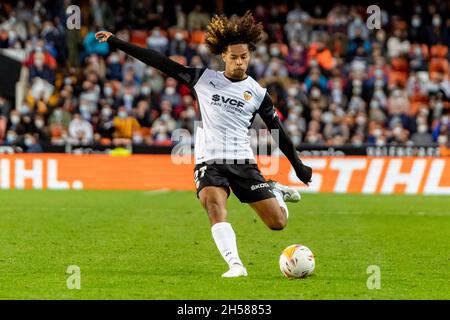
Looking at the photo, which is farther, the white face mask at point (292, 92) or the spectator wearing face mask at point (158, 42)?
the spectator wearing face mask at point (158, 42)

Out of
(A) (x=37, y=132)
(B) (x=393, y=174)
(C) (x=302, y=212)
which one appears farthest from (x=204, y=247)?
(A) (x=37, y=132)

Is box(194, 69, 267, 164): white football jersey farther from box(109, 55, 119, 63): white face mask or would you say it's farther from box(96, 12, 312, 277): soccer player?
box(109, 55, 119, 63): white face mask

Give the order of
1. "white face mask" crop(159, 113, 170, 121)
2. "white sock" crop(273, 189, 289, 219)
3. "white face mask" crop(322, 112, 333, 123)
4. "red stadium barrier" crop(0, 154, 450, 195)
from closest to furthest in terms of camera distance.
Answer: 1. "white sock" crop(273, 189, 289, 219)
2. "red stadium barrier" crop(0, 154, 450, 195)
3. "white face mask" crop(159, 113, 170, 121)
4. "white face mask" crop(322, 112, 333, 123)

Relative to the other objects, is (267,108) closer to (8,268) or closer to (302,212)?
Result: (8,268)

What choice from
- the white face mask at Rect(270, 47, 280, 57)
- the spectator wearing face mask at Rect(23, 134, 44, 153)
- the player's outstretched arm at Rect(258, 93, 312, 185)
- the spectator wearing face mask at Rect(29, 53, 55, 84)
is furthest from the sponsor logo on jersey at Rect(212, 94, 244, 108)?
the white face mask at Rect(270, 47, 280, 57)

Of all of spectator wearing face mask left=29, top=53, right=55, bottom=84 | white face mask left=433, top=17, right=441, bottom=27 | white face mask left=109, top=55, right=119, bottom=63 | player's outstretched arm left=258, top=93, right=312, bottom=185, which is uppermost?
white face mask left=433, top=17, right=441, bottom=27

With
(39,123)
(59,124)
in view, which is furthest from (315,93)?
(39,123)

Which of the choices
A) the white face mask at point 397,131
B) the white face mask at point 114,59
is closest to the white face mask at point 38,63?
the white face mask at point 114,59

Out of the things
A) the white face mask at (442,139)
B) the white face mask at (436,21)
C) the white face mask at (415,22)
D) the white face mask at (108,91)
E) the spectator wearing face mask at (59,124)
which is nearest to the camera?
the white face mask at (442,139)

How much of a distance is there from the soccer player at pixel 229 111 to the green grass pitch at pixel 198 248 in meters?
0.81

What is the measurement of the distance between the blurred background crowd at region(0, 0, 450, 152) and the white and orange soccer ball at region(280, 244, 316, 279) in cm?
1495

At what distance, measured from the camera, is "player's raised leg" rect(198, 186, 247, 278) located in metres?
9.85

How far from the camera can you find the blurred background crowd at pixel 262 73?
26922 millimetres

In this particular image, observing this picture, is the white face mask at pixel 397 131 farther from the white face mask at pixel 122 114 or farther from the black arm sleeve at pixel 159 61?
the black arm sleeve at pixel 159 61
